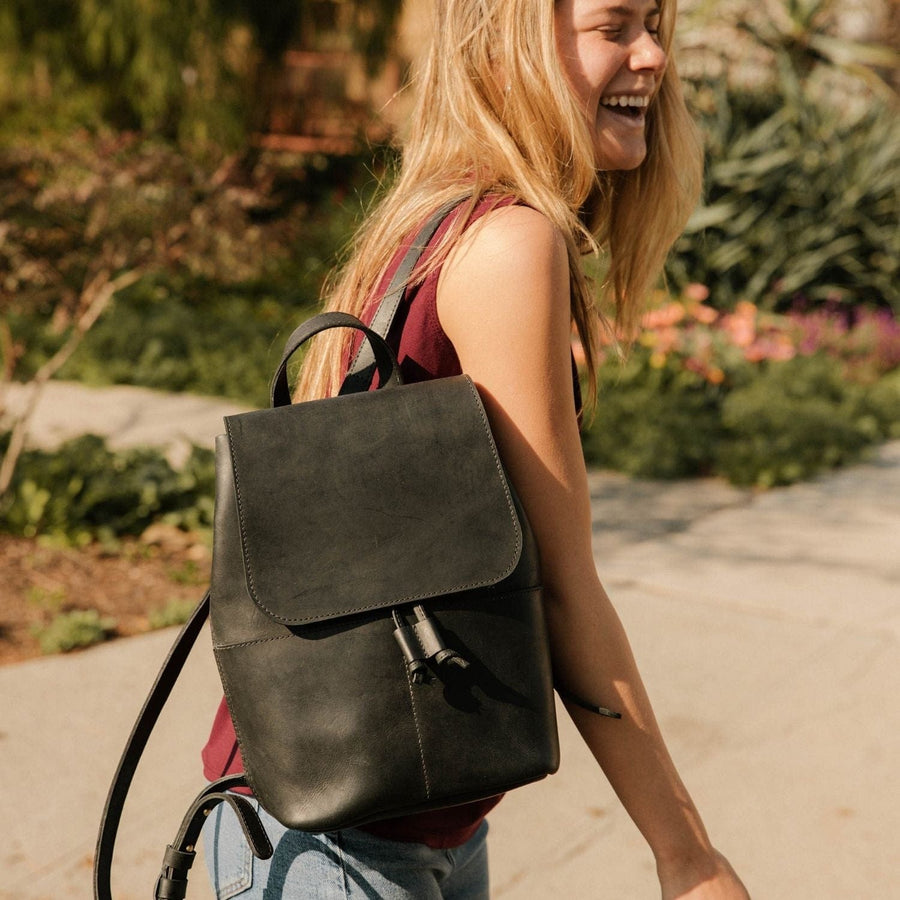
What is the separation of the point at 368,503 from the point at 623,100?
66cm

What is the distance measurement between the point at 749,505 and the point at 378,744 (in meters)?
5.03

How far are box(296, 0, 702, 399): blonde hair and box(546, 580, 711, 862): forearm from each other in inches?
14.1

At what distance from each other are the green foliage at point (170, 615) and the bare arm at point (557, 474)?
3105mm

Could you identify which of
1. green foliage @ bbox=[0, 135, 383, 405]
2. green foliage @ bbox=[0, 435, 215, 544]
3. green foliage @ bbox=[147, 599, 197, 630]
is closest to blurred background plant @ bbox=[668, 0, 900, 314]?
green foliage @ bbox=[0, 135, 383, 405]

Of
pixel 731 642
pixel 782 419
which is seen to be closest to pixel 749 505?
pixel 782 419

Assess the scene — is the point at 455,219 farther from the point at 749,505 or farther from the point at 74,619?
the point at 749,505

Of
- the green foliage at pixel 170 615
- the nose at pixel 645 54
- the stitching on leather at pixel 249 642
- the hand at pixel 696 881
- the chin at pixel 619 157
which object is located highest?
the nose at pixel 645 54

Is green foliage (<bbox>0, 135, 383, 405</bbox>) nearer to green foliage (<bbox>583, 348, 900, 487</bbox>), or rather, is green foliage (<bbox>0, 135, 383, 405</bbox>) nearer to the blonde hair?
the blonde hair

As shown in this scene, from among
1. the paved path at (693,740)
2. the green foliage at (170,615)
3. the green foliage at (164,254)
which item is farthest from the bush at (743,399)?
the green foliage at (170,615)

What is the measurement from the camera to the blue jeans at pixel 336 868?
4.20ft

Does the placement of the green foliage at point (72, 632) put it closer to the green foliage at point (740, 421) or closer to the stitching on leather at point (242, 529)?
the green foliage at point (740, 421)

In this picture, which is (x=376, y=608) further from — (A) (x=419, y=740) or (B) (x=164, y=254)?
(B) (x=164, y=254)

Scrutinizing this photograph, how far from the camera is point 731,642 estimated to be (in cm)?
407

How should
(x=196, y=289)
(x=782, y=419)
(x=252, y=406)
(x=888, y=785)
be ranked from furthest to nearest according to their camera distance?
1. (x=196, y=289)
2. (x=252, y=406)
3. (x=782, y=419)
4. (x=888, y=785)
